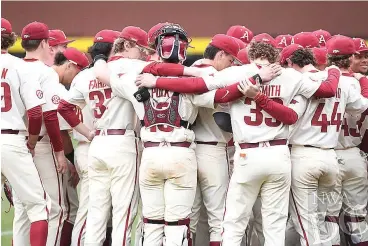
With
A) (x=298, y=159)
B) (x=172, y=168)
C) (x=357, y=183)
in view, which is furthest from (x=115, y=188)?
(x=357, y=183)

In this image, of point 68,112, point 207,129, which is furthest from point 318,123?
point 68,112

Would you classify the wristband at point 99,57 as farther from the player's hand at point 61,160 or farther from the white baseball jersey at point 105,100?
the player's hand at point 61,160

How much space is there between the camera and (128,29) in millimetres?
7121

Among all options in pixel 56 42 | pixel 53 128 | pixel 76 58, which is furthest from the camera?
pixel 56 42

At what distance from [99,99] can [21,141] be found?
0.81m

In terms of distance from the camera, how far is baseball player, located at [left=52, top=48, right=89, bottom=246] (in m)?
7.86

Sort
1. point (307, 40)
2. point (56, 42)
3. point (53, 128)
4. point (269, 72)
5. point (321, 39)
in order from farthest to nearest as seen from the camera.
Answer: point (321, 39) < point (56, 42) < point (307, 40) < point (53, 128) < point (269, 72)

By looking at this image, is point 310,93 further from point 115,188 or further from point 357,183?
point 115,188

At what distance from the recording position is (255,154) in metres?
6.52

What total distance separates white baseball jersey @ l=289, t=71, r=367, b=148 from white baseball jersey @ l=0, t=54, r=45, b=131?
2.32 m

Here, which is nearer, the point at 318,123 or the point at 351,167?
the point at 318,123

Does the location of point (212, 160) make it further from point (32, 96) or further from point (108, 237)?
point (32, 96)

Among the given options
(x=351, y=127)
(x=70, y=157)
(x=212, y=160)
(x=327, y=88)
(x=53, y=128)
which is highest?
(x=327, y=88)

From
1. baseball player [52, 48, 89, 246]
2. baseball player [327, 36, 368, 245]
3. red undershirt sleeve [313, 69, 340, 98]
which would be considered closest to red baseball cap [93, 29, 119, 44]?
baseball player [52, 48, 89, 246]
